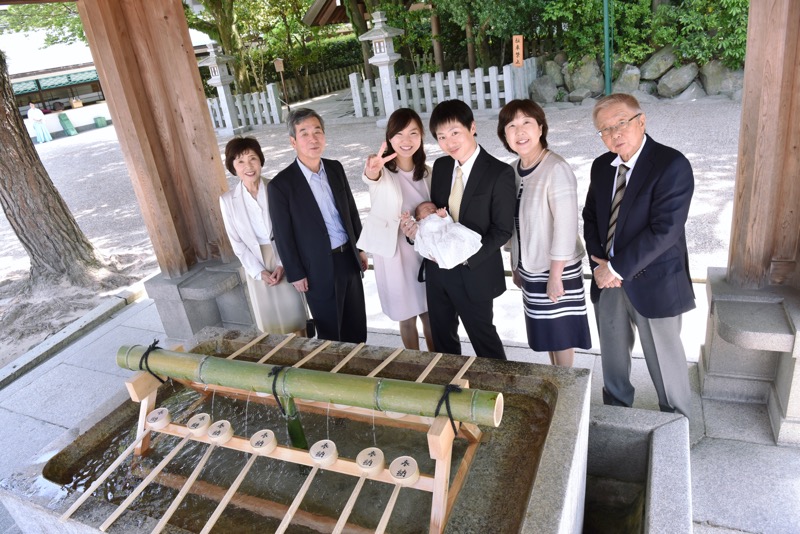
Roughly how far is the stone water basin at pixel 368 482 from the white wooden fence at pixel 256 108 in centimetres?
1347

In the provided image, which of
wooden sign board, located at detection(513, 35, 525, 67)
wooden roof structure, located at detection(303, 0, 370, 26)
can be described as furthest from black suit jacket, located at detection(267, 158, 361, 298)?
wooden roof structure, located at detection(303, 0, 370, 26)

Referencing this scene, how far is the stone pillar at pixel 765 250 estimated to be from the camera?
250 centimetres

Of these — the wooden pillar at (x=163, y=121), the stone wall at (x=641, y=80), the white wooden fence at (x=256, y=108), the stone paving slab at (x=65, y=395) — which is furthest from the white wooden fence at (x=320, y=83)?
the stone paving slab at (x=65, y=395)

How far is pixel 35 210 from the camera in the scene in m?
5.63

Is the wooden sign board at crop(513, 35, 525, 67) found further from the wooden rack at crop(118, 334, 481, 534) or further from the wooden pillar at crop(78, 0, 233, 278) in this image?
the wooden rack at crop(118, 334, 481, 534)

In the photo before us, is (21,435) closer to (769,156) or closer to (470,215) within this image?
(470,215)

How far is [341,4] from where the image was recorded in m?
16.3

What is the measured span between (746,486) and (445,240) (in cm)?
170

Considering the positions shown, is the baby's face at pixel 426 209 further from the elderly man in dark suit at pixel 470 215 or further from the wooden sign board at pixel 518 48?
the wooden sign board at pixel 518 48

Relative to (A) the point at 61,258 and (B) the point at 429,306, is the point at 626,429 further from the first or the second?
(A) the point at 61,258

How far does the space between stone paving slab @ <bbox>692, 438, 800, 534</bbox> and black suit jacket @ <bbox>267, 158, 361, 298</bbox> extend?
205cm

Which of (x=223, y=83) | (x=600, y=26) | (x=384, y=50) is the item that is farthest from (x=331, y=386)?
(x=223, y=83)

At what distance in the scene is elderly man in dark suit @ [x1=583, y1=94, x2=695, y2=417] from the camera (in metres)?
2.34

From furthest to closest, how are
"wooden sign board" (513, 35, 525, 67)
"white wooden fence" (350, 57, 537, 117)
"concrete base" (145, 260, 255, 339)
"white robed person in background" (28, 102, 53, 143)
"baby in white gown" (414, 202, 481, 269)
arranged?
"white robed person in background" (28, 102, 53, 143) < "white wooden fence" (350, 57, 537, 117) < "wooden sign board" (513, 35, 525, 67) < "concrete base" (145, 260, 255, 339) < "baby in white gown" (414, 202, 481, 269)
